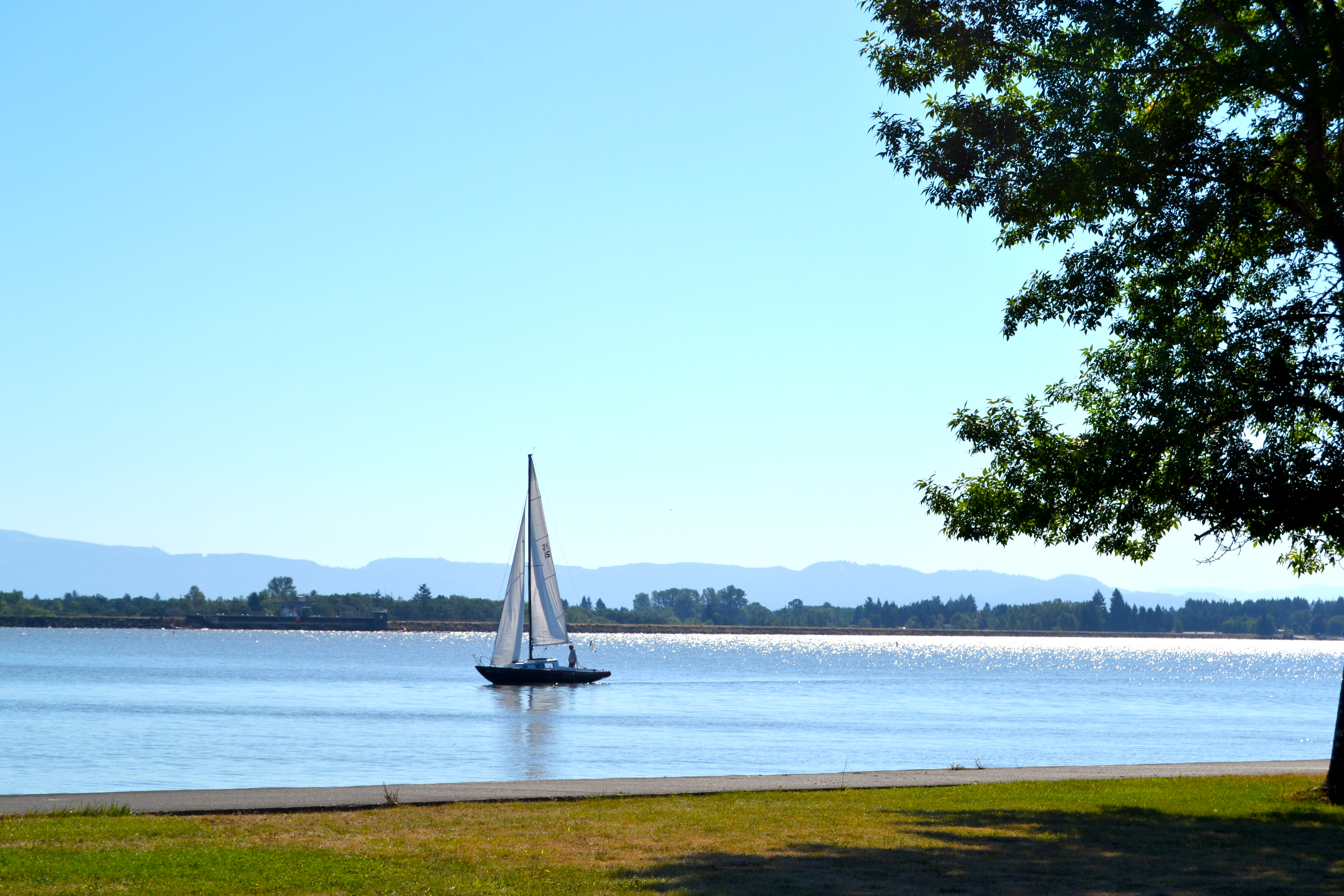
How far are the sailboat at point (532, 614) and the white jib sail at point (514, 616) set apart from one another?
0.04 metres

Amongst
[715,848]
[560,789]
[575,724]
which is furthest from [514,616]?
[715,848]

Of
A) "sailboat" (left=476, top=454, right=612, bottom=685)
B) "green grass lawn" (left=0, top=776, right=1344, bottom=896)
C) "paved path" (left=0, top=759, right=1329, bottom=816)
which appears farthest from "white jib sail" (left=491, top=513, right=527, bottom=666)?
"green grass lawn" (left=0, top=776, right=1344, bottom=896)

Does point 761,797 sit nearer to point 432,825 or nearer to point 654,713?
point 432,825

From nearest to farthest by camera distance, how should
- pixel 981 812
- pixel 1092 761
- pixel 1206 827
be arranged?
pixel 1206 827 < pixel 981 812 < pixel 1092 761

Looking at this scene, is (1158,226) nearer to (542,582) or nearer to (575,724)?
(575,724)

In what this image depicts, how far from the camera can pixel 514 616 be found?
9181 cm

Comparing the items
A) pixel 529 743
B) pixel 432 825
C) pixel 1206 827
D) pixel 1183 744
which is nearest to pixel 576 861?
pixel 432 825

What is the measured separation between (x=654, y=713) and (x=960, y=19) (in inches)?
2216

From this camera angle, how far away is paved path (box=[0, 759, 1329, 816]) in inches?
822

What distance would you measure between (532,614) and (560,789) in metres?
66.9

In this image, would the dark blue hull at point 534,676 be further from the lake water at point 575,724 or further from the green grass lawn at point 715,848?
the green grass lawn at point 715,848

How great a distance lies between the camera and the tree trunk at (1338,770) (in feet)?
69.7

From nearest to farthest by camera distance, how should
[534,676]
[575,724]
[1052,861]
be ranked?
[1052,861] < [575,724] < [534,676]

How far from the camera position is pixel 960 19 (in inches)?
849
